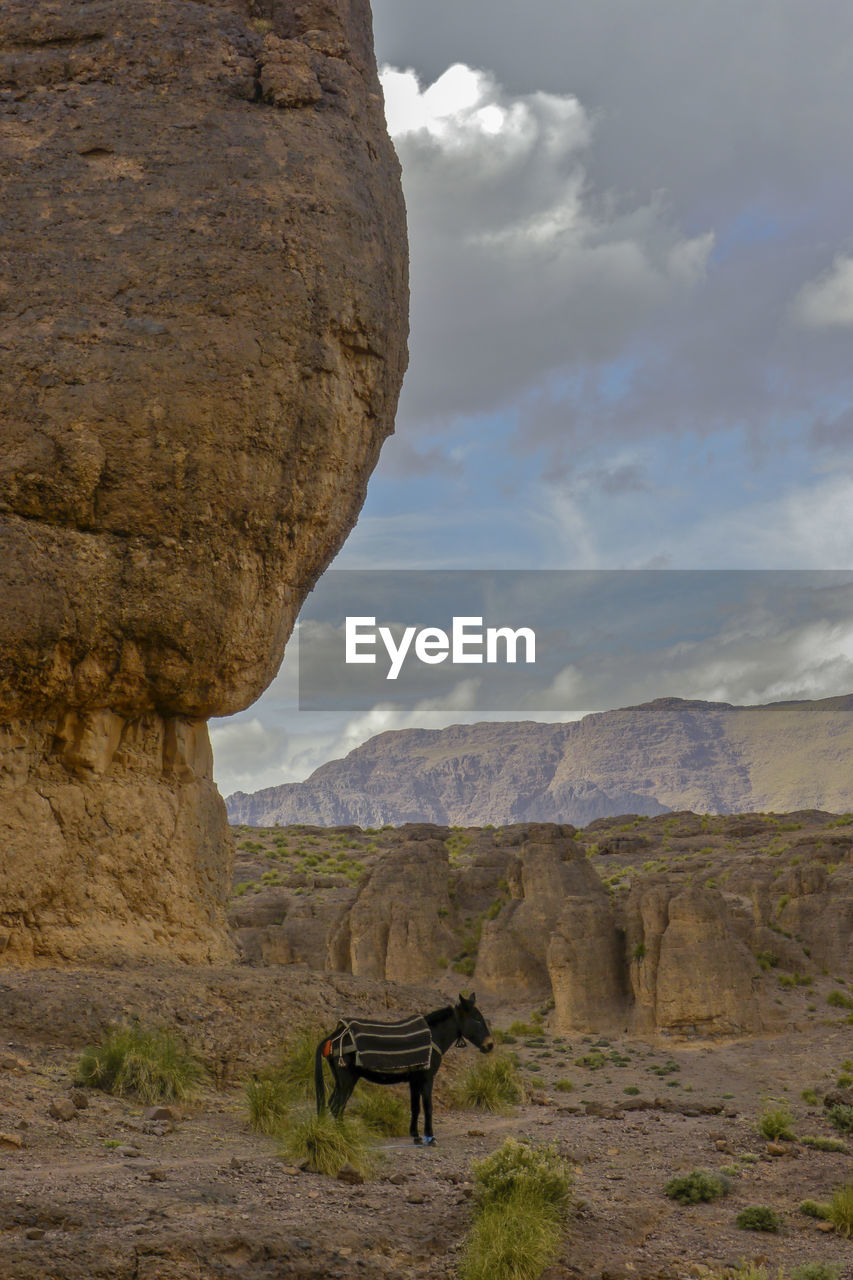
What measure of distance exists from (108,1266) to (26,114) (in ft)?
47.7

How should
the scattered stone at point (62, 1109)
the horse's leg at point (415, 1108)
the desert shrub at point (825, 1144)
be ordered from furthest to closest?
the desert shrub at point (825, 1144) < the horse's leg at point (415, 1108) < the scattered stone at point (62, 1109)

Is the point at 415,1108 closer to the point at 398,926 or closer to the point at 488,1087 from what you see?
the point at 488,1087

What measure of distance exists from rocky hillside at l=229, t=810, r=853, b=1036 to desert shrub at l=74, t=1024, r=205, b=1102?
1292cm

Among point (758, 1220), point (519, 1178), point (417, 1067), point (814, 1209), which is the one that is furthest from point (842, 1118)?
point (519, 1178)

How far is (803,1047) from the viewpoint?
86.5ft

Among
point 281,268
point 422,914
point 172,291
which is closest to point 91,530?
point 172,291

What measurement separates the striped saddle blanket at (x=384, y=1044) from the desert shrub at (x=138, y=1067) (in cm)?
218

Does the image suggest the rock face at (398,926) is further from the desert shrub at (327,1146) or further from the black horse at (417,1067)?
the desert shrub at (327,1146)

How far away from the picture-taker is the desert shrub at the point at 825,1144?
13.2m

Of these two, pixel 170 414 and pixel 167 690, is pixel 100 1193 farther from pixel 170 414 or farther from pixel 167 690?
pixel 170 414

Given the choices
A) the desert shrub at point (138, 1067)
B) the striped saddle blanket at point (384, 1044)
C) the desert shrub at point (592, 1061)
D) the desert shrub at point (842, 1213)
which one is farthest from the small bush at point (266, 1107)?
the desert shrub at point (592, 1061)

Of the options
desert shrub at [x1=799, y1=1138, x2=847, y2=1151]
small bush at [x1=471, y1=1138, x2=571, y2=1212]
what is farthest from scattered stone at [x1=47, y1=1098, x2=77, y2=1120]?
desert shrub at [x1=799, y1=1138, x2=847, y2=1151]

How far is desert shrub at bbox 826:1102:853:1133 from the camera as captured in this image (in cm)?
1496

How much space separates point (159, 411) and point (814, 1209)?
11.2 m
